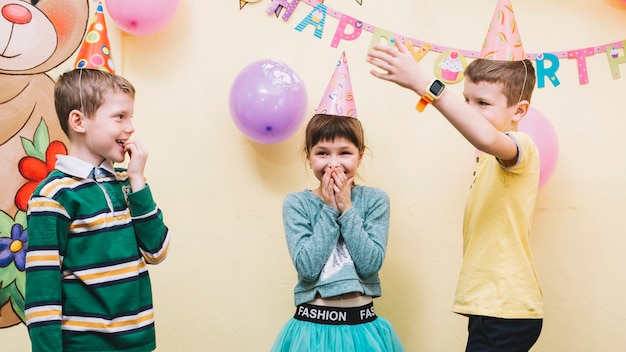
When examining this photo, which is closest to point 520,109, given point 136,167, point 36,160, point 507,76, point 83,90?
point 507,76

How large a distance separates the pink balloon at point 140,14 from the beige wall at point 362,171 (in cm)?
14

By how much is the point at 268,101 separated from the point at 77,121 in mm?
557

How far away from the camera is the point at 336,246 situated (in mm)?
1539

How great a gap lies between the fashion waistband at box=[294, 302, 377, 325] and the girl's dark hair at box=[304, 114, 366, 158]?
1.38 feet

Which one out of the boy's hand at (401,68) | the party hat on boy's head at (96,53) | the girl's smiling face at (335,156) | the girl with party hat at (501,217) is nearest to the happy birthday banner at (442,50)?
the girl with party hat at (501,217)

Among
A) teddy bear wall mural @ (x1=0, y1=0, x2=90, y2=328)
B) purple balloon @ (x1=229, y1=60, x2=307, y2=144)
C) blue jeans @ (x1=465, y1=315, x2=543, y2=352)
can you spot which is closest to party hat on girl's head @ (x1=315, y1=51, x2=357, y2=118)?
purple balloon @ (x1=229, y1=60, x2=307, y2=144)

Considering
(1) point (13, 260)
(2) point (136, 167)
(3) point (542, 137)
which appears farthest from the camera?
(1) point (13, 260)

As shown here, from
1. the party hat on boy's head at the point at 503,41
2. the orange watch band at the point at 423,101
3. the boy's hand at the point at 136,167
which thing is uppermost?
the party hat on boy's head at the point at 503,41

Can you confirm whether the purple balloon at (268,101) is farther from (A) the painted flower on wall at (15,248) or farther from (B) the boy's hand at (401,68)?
(A) the painted flower on wall at (15,248)

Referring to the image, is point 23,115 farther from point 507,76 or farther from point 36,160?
point 507,76

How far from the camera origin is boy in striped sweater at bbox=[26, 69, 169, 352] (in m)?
1.21

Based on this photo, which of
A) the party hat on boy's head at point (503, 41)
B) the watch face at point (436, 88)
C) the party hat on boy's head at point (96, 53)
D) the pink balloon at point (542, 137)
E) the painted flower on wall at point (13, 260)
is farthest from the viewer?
the painted flower on wall at point (13, 260)

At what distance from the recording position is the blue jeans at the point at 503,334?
1355mm

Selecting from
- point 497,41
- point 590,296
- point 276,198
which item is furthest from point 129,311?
point 590,296
